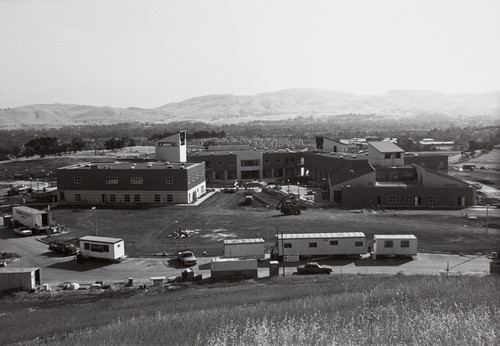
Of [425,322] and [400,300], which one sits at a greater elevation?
[425,322]

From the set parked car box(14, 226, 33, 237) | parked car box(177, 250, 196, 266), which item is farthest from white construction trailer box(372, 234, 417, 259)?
parked car box(14, 226, 33, 237)

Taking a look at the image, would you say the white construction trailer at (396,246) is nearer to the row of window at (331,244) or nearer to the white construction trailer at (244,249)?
the row of window at (331,244)

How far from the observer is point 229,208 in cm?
4581

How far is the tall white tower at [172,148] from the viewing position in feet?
196

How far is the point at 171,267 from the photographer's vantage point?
1113 inches

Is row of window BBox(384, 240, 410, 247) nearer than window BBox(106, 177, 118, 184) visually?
Yes

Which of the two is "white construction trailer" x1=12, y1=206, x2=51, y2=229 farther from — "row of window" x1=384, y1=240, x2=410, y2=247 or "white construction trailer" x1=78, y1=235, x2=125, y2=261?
"row of window" x1=384, y1=240, x2=410, y2=247

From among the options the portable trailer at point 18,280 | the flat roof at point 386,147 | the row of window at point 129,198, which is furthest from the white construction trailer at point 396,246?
the flat roof at point 386,147

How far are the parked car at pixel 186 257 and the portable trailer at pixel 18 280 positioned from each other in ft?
25.6

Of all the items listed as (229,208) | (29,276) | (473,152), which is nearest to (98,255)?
(29,276)

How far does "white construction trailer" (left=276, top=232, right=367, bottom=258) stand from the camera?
94.8 ft

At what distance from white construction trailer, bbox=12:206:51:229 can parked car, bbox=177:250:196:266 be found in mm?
14413

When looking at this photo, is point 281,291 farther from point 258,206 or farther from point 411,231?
point 258,206

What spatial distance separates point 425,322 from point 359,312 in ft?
9.14
